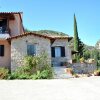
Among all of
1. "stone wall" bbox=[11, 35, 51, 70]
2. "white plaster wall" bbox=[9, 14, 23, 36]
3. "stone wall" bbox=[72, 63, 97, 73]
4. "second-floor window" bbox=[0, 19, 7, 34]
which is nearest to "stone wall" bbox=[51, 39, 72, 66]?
"stone wall" bbox=[72, 63, 97, 73]

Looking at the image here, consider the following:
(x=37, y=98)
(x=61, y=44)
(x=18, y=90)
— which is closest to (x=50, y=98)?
(x=37, y=98)

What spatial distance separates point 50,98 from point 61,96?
765 mm

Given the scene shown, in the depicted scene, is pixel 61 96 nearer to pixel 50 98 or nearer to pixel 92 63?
pixel 50 98

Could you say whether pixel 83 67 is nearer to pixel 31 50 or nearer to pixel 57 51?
pixel 57 51

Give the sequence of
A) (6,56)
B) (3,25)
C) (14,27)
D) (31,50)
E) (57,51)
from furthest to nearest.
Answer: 1. (57,51)
2. (14,27)
3. (3,25)
4. (6,56)
5. (31,50)

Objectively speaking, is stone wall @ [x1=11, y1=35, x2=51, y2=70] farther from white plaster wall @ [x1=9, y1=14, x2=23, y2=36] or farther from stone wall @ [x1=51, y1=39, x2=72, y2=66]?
stone wall @ [x1=51, y1=39, x2=72, y2=66]

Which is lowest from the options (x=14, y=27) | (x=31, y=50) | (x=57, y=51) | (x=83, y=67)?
(x=83, y=67)

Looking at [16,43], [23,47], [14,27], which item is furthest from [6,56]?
[14,27]

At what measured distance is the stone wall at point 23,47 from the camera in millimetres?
29484

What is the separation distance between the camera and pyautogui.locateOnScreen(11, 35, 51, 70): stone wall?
29.5 meters

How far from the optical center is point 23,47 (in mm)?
29906

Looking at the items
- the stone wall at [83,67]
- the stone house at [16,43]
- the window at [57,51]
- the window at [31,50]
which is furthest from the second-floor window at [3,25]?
the stone wall at [83,67]

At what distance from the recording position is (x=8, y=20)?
3319cm

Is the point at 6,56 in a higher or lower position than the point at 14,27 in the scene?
lower
